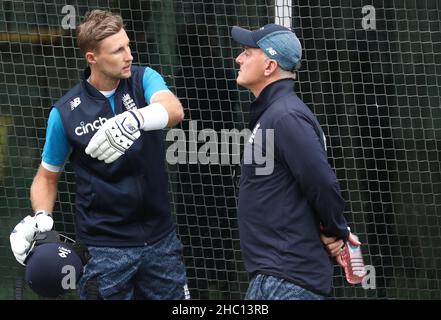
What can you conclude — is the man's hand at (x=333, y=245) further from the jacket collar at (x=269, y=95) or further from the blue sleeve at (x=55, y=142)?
the blue sleeve at (x=55, y=142)

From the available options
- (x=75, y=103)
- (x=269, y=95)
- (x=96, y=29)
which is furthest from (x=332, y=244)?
(x=96, y=29)

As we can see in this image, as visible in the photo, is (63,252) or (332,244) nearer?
(332,244)

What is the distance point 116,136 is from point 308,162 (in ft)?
3.05

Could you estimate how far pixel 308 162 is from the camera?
5254mm

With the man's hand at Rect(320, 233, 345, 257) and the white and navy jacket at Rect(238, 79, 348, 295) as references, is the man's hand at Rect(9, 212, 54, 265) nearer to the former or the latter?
the white and navy jacket at Rect(238, 79, 348, 295)

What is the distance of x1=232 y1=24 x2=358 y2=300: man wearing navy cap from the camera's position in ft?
17.4

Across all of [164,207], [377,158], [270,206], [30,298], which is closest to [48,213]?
[164,207]

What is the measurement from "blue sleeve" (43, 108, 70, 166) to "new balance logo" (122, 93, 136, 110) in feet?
1.09

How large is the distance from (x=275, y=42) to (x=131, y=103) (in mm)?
854

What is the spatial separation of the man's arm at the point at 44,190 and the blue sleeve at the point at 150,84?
63cm

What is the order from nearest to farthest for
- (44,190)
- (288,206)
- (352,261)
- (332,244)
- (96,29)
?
(288,206)
(332,244)
(352,261)
(96,29)
(44,190)

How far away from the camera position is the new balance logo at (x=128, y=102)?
6.00 meters

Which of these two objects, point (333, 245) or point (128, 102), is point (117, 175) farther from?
point (333, 245)

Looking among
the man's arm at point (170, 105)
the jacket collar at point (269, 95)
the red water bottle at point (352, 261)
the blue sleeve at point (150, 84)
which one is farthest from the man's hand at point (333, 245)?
the blue sleeve at point (150, 84)
